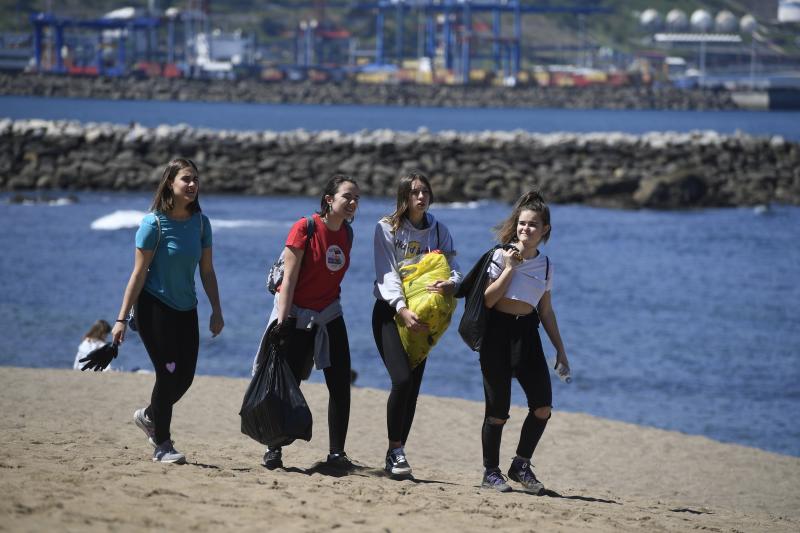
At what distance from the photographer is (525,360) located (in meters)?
6.27

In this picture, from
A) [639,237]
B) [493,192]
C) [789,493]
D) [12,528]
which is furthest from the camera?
[493,192]

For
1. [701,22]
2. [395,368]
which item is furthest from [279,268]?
[701,22]

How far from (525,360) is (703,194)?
32839mm

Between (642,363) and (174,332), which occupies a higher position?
(174,332)

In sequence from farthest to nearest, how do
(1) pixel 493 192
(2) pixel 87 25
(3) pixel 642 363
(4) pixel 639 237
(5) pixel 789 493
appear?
(2) pixel 87 25 < (1) pixel 493 192 < (4) pixel 639 237 < (3) pixel 642 363 < (5) pixel 789 493

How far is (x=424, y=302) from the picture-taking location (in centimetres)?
623

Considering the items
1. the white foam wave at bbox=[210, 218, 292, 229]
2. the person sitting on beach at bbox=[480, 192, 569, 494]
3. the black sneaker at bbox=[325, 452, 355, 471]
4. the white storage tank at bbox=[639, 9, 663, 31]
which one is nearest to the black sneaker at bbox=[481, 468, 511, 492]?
the person sitting on beach at bbox=[480, 192, 569, 494]

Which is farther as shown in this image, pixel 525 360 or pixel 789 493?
pixel 789 493

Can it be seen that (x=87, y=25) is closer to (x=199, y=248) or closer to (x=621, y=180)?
(x=621, y=180)

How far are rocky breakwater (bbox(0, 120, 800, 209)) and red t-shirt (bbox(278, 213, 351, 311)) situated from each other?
29.0 m

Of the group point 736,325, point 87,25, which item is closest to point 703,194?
point 736,325

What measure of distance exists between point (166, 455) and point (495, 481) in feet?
5.42

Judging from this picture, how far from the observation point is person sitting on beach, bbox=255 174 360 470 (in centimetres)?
617

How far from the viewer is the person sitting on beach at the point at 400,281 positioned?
20.5 feet
